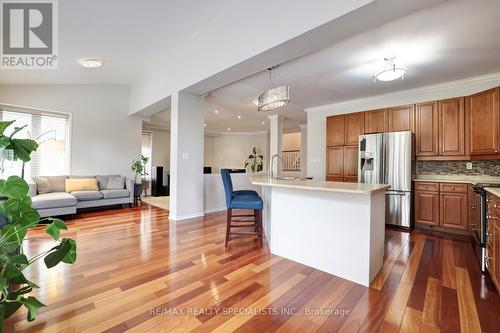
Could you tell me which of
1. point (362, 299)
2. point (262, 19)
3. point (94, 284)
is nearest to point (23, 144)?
point (94, 284)

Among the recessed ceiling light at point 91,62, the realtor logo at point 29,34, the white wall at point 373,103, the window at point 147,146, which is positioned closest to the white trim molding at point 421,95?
the white wall at point 373,103

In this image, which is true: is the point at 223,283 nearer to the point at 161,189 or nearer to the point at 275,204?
the point at 275,204

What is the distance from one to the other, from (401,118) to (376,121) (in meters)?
0.42

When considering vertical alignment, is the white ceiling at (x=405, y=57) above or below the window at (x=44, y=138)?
above

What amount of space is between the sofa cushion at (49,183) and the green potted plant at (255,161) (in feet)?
20.7

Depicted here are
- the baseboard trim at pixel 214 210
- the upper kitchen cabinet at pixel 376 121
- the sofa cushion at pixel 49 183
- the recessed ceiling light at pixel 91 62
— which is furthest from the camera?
the baseboard trim at pixel 214 210

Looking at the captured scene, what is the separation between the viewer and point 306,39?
228 centimetres

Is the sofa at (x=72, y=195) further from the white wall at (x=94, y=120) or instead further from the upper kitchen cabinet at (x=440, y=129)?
the upper kitchen cabinet at (x=440, y=129)

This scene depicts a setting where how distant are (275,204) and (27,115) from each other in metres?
5.62

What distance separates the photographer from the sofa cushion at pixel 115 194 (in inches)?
196

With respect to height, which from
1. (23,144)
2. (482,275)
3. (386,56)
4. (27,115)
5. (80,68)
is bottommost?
(482,275)

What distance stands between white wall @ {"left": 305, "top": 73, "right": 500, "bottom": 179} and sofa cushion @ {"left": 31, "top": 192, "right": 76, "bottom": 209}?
5300mm

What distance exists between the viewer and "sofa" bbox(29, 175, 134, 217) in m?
3.98

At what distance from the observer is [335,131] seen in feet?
16.6
